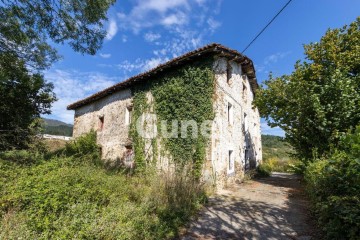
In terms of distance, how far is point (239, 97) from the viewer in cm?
1249

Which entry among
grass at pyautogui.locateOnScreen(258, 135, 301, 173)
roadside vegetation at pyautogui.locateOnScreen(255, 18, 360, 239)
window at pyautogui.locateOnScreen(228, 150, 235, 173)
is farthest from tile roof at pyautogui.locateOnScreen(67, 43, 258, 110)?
window at pyautogui.locateOnScreen(228, 150, 235, 173)

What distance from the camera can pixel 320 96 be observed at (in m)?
9.25

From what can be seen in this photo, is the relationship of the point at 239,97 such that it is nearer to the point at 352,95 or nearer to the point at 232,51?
the point at 232,51

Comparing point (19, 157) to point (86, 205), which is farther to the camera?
point (19, 157)

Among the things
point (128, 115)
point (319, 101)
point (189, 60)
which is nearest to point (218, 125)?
point (189, 60)

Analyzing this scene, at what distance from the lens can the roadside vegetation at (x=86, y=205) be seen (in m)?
4.14

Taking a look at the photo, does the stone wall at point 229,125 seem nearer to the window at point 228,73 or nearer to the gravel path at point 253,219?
the window at point 228,73

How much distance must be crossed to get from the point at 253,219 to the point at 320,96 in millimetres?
6232

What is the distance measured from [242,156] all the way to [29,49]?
1086 cm

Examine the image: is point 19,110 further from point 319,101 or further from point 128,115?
point 319,101

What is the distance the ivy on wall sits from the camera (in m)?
9.19

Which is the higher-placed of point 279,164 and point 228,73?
point 228,73

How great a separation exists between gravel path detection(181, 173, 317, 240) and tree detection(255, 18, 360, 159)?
296 cm

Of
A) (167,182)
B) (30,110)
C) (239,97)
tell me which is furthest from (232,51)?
(30,110)
